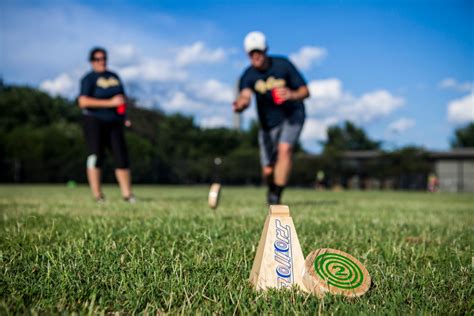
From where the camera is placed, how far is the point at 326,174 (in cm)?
4209

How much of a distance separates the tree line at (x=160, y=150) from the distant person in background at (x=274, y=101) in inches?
668

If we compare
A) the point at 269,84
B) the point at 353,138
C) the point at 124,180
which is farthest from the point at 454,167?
the point at 124,180

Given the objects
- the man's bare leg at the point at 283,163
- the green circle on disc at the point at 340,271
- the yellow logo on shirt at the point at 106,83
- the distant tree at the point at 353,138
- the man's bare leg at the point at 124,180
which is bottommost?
the green circle on disc at the point at 340,271

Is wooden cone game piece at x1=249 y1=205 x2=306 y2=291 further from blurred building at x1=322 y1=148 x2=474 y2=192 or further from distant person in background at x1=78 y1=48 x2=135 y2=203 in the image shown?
blurred building at x1=322 y1=148 x2=474 y2=192

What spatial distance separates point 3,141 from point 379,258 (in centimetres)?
3322

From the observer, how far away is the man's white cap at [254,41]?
5.34m

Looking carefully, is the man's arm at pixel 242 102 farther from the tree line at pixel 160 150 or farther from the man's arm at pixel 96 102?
the tree line at pixel 160 150

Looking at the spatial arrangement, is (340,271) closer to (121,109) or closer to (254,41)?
(254,41)

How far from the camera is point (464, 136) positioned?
64.4 meters

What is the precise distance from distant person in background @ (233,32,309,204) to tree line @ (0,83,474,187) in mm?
16968

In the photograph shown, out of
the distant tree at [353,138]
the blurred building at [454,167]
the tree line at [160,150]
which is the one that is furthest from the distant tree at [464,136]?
the blurred building at [454,167]

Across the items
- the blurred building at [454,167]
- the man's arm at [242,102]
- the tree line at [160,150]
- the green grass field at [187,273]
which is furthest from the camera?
the blurred building at [454,167]

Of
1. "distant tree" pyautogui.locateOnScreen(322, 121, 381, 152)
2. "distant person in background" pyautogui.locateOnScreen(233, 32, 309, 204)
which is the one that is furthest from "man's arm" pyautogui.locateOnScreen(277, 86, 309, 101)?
"distant tree" pyautogui.locateOnScreen(322, 121, 381, 152)

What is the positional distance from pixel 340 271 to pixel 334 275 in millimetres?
38
